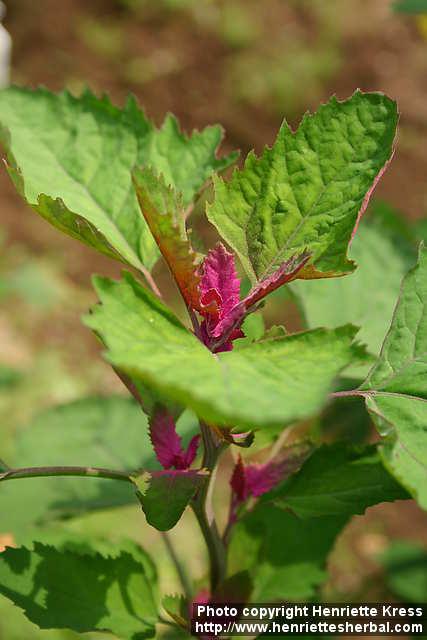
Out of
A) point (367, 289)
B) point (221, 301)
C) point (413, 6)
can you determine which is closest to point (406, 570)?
point (367, 289)

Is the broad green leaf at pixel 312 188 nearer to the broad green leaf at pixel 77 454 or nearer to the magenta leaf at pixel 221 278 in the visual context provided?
the magenta leaf at pixel 221 278

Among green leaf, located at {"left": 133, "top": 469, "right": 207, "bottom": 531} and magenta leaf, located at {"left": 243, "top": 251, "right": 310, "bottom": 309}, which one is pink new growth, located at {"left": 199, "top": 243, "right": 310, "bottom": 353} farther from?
green leaf, located at {"left": 133, "top": 469, "right": 207, "bottom": 531}

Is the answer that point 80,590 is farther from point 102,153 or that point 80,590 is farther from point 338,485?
point 102,153

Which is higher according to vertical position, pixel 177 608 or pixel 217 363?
pixel 217 363

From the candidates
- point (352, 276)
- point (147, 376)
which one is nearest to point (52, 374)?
point (352, 276)

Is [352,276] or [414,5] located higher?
[414,5]

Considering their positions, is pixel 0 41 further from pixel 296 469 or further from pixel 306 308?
pixel 296 469

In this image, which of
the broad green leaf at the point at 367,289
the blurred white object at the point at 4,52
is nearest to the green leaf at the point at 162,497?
the broad green leaf at the point at 367,289
